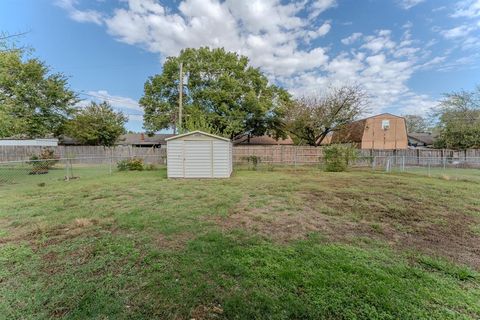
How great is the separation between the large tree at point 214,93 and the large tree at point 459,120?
1550 cm

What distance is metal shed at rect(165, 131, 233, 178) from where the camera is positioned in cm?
1021

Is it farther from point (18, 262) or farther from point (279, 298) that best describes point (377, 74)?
point (18, 262)

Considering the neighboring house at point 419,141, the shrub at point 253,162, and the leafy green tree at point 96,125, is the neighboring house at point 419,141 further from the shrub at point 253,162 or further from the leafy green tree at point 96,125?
the leafy green tree at point 96,125

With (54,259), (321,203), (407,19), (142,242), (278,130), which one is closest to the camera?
(54,259)

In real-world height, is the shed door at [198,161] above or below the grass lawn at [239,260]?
above

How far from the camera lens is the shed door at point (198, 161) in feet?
33.8

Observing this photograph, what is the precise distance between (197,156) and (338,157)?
27.0 ft

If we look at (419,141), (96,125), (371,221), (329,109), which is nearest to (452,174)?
(329,109)

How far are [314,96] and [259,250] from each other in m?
20.3

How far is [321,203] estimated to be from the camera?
232 inches

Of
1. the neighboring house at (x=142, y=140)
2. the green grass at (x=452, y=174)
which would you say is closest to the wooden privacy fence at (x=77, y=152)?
the neighboring house at (x=142, y=140)

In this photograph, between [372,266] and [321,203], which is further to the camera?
[321,203]

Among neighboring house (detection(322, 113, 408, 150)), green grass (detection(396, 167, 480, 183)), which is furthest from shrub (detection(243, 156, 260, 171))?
neighboring house (detection(322, 113, 408, 150))

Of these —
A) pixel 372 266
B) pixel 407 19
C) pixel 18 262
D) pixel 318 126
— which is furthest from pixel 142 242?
pixel 318 126
